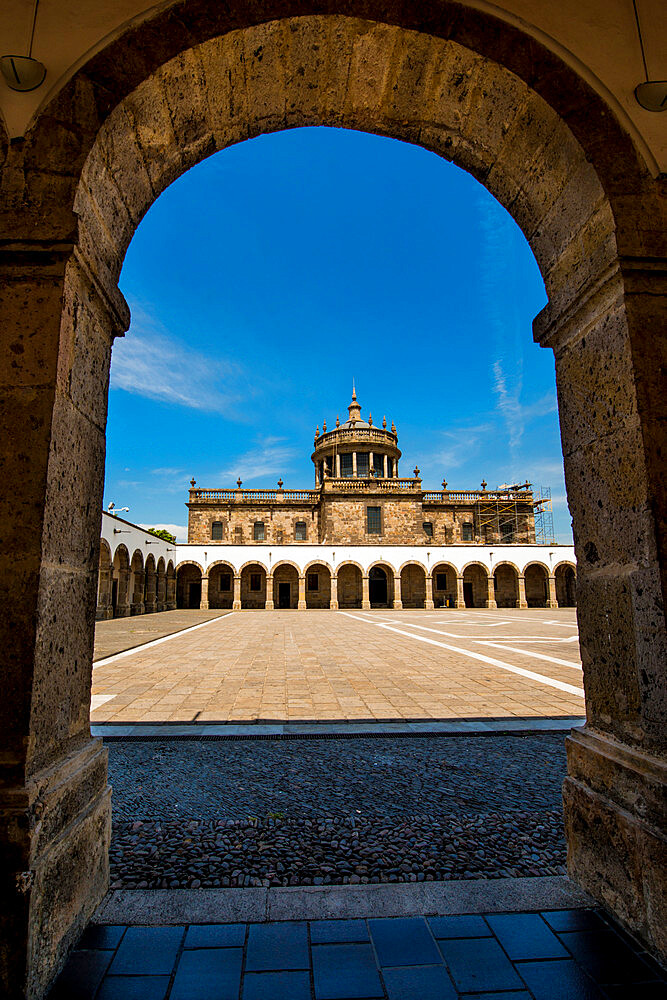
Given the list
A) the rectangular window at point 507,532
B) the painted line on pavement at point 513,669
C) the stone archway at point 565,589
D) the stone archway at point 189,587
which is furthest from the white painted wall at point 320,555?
the painted line on pavement at point 513,669

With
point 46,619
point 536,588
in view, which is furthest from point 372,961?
point 536,588

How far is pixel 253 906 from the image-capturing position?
1.99m

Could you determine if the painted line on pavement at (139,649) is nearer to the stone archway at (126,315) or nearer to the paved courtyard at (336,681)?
the paved courtyard at (336,681)

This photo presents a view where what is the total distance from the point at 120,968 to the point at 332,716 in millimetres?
3476

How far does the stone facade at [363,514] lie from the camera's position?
1400 inches

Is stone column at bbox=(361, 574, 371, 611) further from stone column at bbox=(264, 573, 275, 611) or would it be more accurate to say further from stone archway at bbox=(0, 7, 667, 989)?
stone archway at bbox=(0, 7, 667, 989)

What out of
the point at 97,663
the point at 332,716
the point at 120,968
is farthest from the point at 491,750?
the point at 97,663

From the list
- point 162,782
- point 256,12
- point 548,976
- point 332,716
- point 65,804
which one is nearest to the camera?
point 548,976

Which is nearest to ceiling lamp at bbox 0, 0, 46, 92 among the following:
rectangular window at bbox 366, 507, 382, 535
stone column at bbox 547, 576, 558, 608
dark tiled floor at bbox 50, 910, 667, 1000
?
dark tiled floor at bbox 50, 910, 667, 1000

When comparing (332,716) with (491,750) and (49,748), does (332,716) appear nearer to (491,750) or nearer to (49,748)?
(491,750)

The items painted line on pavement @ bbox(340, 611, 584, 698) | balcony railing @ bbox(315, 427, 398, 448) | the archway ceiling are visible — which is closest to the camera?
the archway ceiling

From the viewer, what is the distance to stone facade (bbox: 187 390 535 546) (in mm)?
35562

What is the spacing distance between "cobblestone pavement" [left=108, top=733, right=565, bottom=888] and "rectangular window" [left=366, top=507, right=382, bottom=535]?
31339 mm

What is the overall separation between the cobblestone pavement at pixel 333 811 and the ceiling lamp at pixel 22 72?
3344 mm
